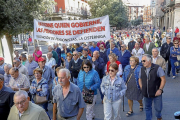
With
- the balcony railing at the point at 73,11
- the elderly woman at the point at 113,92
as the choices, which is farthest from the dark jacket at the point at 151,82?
the balcony railing at the point at 73,11

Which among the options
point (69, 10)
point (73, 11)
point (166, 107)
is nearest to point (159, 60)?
point (166, 107)

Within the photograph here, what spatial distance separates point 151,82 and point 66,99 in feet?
6.39

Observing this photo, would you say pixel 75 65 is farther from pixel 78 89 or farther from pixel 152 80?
pixel 78 89

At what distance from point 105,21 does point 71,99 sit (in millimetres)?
3726

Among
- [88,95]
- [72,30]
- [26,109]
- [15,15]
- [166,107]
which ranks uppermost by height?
[15,15]

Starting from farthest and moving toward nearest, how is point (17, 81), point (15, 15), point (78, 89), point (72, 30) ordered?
point (15, 15) → point (72, 30) → point (17, 81) → point (78, 89)

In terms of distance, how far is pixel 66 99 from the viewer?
3.19 m

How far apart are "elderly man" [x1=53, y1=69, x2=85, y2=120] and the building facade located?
32296 millimetres

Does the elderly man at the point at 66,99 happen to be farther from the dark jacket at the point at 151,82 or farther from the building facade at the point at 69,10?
the building facade at the point at 69,10

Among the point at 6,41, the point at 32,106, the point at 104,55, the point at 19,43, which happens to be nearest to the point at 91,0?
the point at 19,43

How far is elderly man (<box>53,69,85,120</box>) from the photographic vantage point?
3167 mm

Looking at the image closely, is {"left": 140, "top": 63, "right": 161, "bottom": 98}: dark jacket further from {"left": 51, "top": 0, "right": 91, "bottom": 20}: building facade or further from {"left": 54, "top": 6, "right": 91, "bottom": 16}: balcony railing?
{"left": 54, "top": 6, "right": 91, "bottom": 16}: balcony railing

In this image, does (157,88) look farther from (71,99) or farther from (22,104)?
(22,104)

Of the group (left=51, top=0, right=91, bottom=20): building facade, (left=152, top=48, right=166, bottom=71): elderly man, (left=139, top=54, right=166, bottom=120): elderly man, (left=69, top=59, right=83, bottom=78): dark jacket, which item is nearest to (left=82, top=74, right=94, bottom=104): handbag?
(left=139, top=54, right=166, bottom=120): elderly man
